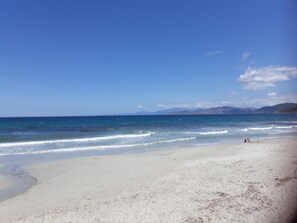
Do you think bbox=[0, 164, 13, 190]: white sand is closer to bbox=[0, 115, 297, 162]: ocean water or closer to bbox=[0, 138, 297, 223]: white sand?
bbox=[0, 138, 297, 223]: white sand

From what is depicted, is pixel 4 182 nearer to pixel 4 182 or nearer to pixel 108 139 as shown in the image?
pixel 4 182

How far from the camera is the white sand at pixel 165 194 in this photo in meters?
6.01

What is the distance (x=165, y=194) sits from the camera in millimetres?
7352

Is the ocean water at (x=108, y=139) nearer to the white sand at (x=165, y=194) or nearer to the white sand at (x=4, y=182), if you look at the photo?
the white sand at (x=4, y=182)

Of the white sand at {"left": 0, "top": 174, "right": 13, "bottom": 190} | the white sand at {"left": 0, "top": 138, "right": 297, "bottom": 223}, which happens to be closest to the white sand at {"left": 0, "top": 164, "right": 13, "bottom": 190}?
the white sand at {"left": 0, "top": 174, "right": 13, "bottom": 190}

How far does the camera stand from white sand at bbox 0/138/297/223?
6012 mm

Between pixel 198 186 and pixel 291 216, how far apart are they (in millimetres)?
2596

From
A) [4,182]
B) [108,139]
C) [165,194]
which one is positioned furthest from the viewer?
[108,139]

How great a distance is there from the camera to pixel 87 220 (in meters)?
5.80

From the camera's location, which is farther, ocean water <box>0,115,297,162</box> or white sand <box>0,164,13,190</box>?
ocean water <box>0,115,297,162</box>

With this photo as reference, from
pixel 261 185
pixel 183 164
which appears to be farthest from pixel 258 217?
pixel 183 164

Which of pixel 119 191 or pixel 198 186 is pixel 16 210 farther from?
pixel 198 186

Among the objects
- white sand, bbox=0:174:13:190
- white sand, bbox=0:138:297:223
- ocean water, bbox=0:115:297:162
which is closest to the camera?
white sand, bbox=0:138:297:223

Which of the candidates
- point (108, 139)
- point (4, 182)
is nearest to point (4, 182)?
point (4, 182)
